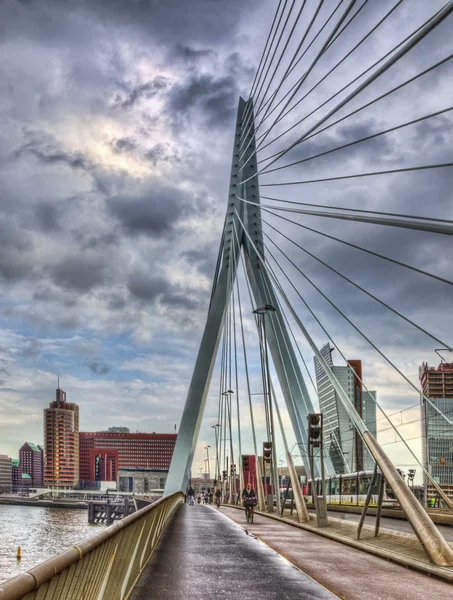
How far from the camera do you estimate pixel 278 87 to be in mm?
23062

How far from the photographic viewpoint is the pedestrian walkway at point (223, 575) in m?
7.93

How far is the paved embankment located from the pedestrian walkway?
0.30 meters

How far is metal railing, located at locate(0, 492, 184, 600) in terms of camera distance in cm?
316

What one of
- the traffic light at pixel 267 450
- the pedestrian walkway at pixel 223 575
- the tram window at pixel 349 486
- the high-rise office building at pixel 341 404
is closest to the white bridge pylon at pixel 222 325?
the traffic light at pixel 267 450

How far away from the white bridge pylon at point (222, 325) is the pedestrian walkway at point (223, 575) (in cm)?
1893

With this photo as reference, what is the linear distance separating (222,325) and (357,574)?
25250 mm

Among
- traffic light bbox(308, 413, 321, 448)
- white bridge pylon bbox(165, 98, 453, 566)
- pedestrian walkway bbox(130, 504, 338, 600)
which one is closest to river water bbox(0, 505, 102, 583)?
white bridge pylon bbox(165, 98, 453, 566)

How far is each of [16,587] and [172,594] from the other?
17.6 feet

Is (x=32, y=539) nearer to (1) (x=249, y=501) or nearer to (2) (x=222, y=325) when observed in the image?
(2) (x=222, y=325)

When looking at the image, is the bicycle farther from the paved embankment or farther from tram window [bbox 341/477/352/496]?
tram window [bbox 341/477/352/496]

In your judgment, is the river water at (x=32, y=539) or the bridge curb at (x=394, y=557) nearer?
the bridge curb at (x=394, y=557)

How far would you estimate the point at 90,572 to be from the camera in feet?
15.7

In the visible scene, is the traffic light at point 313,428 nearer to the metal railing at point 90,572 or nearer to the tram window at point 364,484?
the metal railing at point 90,572

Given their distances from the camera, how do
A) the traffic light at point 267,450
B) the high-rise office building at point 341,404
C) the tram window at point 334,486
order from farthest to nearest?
the high-rise office building at point 341,404 → the tram window at point 334,486 → the traffic light at point 267,450
